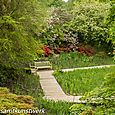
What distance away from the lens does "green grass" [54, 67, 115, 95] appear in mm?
9227

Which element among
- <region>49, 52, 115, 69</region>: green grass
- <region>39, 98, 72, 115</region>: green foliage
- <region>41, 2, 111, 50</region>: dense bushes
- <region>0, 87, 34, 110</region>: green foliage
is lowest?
<region>0, 87, 34, 110</region>: green foliage

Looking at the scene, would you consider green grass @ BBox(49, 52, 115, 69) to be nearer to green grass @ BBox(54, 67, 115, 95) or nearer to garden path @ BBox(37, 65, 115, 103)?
garden path @ BBox(37, 65, 115, 103)

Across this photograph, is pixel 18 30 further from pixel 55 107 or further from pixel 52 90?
pixel 55 107

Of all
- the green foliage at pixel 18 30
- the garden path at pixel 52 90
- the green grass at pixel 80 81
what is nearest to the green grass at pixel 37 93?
the garden path at pixel 52 90

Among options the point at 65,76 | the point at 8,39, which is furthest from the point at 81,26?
the point at 8,39

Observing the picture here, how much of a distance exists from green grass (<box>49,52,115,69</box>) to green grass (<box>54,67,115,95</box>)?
89.5 inches

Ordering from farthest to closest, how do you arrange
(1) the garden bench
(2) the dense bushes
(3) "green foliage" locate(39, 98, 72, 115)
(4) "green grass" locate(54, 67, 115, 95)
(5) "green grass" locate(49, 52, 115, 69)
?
(2) the dense bushes, (5) "green grass" locate(49, 52, 115, 69), (1) the garden bench, (4) "green grass" locate(54, 67, 115, 95), (3) "green foliage" locate(39, 98, 72, 115)

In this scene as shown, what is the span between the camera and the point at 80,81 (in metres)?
10.3

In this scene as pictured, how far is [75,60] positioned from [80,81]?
18.0 ft

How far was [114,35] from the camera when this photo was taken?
314 centimetres

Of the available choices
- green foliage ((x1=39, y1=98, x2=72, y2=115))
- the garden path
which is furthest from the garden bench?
green foliage ((x1=39, y1=98, x2=72, y2=115))

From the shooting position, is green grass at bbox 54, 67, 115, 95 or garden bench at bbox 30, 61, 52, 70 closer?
green grass at bbox 54, 67, 115, 95

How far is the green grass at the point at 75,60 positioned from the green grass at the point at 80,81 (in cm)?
227

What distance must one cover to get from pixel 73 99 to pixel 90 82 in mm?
2021
